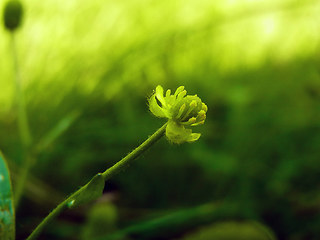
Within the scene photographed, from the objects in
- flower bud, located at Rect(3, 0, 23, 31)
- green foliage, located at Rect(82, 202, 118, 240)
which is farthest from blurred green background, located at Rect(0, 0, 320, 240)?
flower bud, located at Rect(3, 0, 23, 31)

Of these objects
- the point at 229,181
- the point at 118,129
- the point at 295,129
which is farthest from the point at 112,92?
the point at 295,129

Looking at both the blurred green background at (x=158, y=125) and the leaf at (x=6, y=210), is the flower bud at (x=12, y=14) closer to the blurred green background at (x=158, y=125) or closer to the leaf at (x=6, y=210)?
the blurred green background at (x=158, y=125)

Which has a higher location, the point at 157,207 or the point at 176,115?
the point at 157,207

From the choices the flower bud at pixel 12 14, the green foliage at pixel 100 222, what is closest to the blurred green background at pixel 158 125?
the green foliage at pixel 100 222

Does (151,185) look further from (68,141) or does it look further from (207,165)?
(68,141)

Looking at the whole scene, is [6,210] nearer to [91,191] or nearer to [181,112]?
[91,191]

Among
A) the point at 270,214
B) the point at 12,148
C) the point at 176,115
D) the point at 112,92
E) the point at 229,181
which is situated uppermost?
the point at 112,92

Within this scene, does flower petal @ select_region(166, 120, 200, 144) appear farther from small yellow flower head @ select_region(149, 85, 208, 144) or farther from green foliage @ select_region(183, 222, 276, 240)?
green foliage @ select_region(183, 222, 276, 240)
